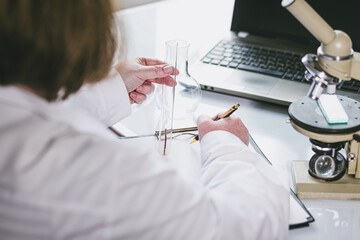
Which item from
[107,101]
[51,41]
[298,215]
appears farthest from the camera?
[107,101]

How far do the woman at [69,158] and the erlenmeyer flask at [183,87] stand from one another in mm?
416

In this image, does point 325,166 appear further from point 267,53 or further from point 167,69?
point 267,53

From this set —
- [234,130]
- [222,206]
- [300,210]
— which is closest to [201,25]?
[234,130]

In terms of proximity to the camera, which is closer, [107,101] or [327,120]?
[327,120]

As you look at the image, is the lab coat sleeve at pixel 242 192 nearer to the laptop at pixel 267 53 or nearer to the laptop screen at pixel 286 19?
the laptop at pixel 267 53

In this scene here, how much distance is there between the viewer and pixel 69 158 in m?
0.53

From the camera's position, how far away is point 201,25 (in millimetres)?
1687

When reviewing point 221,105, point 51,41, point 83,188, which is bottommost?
point 221,105

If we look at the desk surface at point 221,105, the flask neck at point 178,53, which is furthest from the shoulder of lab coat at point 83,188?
the flask neck at point 178,53

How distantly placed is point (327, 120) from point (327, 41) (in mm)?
169

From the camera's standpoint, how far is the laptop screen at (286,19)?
136 cm

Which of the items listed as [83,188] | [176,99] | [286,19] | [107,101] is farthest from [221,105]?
[83,188]

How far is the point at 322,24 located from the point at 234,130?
0.26 meters

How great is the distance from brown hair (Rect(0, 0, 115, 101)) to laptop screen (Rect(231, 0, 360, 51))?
994mm
